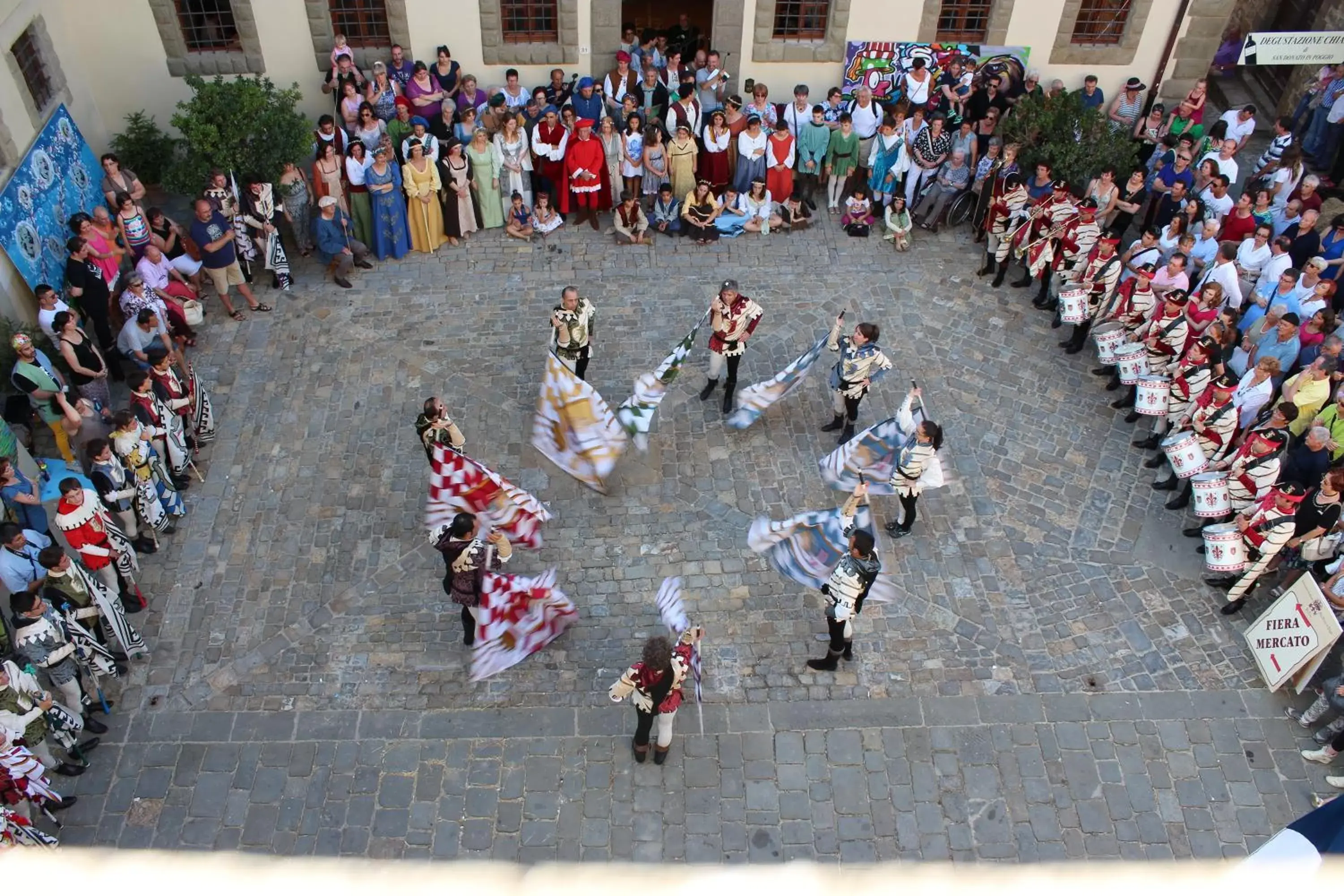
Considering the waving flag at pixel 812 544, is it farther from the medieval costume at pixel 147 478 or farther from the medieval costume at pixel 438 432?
the medieval costume at pixel 147 478

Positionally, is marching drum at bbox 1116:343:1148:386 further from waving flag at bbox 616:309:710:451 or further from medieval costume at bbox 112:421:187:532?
medieval costume at bbox 112:421:187:532

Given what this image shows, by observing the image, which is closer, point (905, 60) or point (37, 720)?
point (37, 720)

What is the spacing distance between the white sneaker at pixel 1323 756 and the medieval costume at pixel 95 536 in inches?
426

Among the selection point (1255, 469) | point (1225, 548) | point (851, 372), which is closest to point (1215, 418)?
point (1255, 469)

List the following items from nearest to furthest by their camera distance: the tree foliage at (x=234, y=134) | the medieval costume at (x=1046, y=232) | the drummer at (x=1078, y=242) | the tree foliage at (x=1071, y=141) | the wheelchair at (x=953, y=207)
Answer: the drummer at (x=1078, y=242) → the tree foliage at (x=234, y=134) → the medieval costume at (x=1046, y=232) → the tree foliage at (x=1071, y=141) → the wheelchair at (x=953, y=207)

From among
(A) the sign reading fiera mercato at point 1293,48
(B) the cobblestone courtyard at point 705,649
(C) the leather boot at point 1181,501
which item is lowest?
(B) the cobblestone courtyard at point 705,649

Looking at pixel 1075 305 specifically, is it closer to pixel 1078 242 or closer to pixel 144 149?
pixel 1078 242

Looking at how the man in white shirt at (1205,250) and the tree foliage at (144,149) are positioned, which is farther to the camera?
the tree foliage at (144,149)

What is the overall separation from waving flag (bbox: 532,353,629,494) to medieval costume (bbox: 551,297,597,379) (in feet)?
1.21

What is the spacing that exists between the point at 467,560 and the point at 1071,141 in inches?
416

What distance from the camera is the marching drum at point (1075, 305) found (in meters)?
13.4

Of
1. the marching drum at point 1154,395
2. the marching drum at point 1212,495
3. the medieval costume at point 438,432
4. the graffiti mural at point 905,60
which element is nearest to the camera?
the medieval costume at point 438,432

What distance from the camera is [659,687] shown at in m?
8.26

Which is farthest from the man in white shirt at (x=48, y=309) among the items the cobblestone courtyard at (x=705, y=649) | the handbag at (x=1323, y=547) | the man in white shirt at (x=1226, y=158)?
the man in white shirt at (x=1226, y=158)
